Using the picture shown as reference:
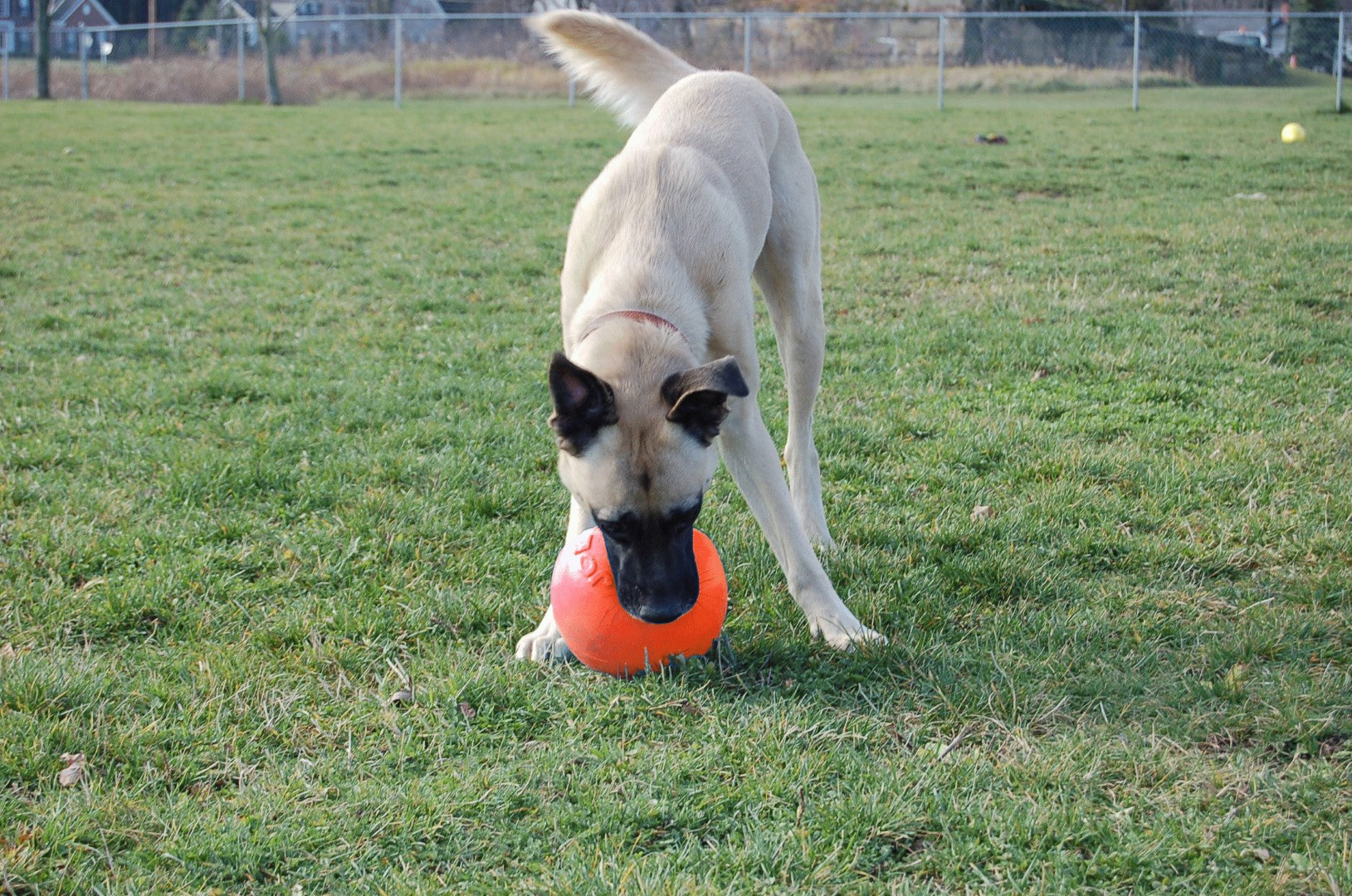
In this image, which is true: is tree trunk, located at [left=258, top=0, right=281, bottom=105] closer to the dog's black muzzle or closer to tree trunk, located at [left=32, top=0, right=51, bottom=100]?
tree trunk, located at [left=32, top=0, right=51, bottom=100]

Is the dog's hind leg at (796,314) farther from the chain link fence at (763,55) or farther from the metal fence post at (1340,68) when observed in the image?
the chain link fence at (763,55)

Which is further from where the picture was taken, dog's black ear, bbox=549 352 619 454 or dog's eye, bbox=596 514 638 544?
dog's eye, bbox=596 514 638 544

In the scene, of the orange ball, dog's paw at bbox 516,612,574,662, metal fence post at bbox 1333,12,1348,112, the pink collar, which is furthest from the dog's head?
metal fence post at bbox 1333,12,1348,112

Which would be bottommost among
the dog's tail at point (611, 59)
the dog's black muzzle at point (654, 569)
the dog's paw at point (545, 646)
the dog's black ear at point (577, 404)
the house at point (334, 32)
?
the dog's paw at point (545, 646)

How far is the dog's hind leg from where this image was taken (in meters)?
4.64

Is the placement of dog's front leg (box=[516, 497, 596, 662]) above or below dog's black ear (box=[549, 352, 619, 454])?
below

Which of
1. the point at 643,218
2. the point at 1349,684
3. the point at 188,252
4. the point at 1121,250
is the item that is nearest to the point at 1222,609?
the point at 1349,684

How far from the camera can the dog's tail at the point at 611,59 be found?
5242 millimetres

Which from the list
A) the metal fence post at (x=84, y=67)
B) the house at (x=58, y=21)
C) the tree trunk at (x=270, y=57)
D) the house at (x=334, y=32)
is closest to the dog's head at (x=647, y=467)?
the house at (x=334, y=32)

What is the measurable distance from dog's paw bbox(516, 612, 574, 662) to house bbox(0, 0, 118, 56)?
50.1 metres

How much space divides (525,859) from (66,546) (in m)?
2.55

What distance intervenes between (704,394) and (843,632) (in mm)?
1055

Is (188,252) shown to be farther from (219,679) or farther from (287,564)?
(219,679)

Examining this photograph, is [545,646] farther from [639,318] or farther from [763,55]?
[763,55]
